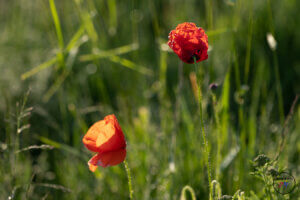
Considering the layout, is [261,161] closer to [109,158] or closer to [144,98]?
[109,158]

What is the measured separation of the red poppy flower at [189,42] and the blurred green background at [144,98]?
0.21m

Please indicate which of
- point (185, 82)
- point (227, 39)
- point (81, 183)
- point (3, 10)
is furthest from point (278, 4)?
point (3, 10)

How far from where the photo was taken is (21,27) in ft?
9.45

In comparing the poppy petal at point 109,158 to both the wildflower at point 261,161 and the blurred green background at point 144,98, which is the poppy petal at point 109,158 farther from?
the wildflower at point 261,161

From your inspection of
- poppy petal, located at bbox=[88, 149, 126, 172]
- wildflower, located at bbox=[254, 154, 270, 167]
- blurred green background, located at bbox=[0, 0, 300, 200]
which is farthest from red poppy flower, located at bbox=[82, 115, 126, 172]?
wildflower, located at bbox=[254, 154, 270, 167]

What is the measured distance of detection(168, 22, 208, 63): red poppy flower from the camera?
928 millimetres

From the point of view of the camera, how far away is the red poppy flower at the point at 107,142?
0.96 meters

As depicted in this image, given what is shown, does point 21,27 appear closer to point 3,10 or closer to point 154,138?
point 3,10

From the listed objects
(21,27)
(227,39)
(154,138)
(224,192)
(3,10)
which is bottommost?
(224,192)

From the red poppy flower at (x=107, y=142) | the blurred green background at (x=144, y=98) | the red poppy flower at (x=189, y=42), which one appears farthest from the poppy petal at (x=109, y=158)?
the red poppy flower at (x=189, y=42)

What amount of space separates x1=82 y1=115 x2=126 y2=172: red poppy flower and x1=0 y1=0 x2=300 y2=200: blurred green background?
0.18 m

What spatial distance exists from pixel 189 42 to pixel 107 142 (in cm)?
30

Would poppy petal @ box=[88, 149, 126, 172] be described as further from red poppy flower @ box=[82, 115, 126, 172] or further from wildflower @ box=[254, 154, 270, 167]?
wildflower @ box=[254, 154, 270, 167]

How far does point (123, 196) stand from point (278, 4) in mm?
1769
